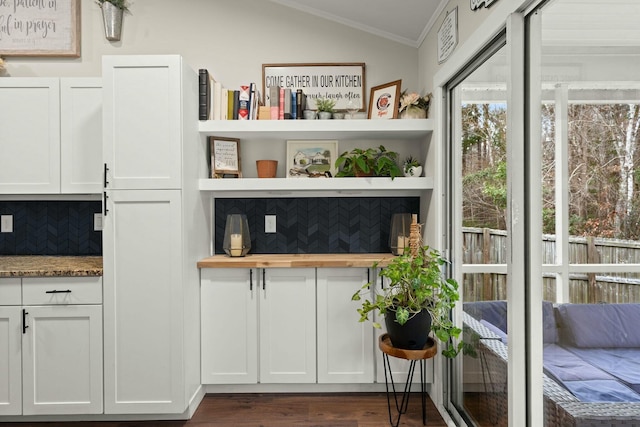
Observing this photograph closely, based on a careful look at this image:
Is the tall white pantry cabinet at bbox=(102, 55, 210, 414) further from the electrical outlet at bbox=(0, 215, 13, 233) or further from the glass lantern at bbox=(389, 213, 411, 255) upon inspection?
the glass lantern at bbox=(389, 213, 411, 255)

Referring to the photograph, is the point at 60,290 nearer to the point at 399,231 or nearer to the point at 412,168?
the point at 399,231

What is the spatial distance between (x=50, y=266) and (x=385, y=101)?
2399mm

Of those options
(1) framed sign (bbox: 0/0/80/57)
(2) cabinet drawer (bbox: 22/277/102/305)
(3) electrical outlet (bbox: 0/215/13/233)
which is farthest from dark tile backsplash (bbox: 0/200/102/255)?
(1) framed sign (bbox: 0/0/80/57)

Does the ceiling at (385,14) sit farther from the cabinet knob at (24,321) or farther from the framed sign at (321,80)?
the cabinet knob at (24,321)

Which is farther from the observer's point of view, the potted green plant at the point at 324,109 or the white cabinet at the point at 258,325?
the potted green plant at the point at 324,109

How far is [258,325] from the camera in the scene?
279 centimetres

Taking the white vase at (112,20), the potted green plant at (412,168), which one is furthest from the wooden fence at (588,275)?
the white vase at (112,20)

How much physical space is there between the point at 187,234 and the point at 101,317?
0.69 metres

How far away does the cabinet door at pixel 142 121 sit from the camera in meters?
2.44

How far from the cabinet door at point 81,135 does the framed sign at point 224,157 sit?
2.36 ft

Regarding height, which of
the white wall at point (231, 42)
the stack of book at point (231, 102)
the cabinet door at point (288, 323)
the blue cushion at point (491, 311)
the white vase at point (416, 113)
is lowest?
the cabinet door at point (288, 323)

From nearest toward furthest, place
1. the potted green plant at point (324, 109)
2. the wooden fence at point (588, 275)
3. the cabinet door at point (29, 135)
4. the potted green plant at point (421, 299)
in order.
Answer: the wooden fence at point (588, 275) < the potted green plant at point (421, 299) < the cabinet door at point (29, 135) < the potted green plant at point (324, 109)

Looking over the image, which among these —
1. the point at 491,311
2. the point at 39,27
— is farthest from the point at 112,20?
the point at 491,311

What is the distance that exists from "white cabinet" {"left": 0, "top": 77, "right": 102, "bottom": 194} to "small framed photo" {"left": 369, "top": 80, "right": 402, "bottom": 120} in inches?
72.1
